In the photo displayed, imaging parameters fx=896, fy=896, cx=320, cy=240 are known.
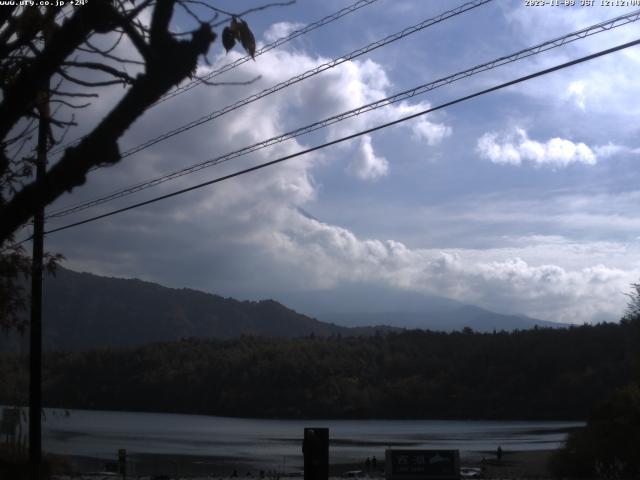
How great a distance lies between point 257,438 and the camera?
8144cm

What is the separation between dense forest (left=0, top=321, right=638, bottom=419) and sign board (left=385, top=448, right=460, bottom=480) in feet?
296

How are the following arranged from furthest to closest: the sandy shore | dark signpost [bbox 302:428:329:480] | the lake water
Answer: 1. the lake water
2. the sandy shore
3. dark signpost [bbox 302:428:329:480]

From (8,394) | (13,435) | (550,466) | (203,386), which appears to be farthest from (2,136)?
(203,386)

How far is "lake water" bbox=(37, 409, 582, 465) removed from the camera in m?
61.2

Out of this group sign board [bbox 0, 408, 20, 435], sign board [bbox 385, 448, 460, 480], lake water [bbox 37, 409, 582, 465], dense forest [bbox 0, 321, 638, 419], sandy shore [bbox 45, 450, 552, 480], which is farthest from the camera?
dense forest [bbox 0, 321, 638, 419]

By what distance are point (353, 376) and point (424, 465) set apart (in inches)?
4656

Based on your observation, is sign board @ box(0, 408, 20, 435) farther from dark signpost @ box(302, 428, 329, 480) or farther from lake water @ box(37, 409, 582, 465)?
lake water @ box(37, 409, 582, 465)

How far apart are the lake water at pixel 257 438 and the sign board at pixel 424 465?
31444 mm

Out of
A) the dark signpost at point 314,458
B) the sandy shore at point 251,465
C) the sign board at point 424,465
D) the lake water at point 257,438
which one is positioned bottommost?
the lake water at point 257,438

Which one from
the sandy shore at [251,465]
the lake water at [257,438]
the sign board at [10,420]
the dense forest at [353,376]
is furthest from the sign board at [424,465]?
the dense forest at [353,376]

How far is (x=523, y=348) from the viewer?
12031cm

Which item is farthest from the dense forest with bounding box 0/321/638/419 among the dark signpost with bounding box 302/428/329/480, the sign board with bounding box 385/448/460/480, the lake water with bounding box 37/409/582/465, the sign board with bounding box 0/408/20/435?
the dark signpost with bounding box 302/428/329/480

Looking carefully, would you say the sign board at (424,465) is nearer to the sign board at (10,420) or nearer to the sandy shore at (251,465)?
the sign board at (10,420)

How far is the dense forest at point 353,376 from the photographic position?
4419 inches
